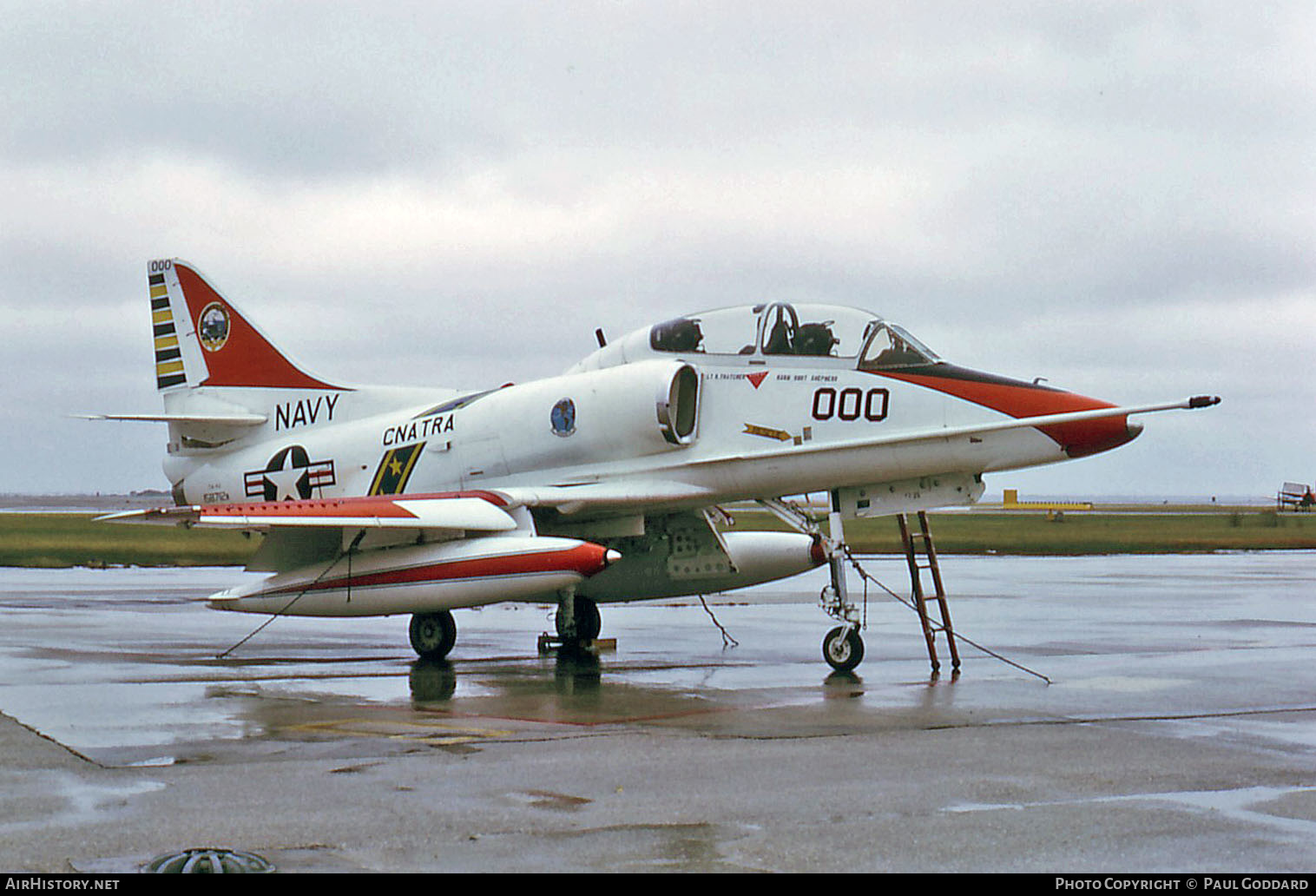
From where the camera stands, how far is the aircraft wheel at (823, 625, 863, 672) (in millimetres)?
12656

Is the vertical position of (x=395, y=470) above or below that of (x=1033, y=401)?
below

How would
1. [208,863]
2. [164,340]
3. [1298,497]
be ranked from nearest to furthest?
[208,863] < [164,340] < [1298,497]

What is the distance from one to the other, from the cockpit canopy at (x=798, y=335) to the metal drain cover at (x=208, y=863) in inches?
334

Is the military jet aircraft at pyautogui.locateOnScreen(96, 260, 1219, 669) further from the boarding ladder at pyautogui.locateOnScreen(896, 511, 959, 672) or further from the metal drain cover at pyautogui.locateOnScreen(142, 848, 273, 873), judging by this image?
the metal drain cover at pyautogui.locateOnScreen(142, 848, 273, 873)

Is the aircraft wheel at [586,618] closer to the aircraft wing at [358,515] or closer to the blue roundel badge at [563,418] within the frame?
the blue roundel badge at [563,418]

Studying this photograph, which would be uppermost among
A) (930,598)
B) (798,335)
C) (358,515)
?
(798,335)

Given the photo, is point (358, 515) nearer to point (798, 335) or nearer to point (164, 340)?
point (798, 335)

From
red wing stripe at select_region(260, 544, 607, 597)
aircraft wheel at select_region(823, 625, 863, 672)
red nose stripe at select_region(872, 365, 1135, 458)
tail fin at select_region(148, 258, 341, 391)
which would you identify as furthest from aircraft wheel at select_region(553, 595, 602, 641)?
red nose stripe at select_region(872, 365, 1135, 458)

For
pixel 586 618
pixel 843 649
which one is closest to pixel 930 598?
pixel 843 649

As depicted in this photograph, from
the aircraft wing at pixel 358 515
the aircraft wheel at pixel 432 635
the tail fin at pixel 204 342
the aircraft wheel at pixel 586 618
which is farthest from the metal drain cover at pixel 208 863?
the tail fin at pixel 204 342

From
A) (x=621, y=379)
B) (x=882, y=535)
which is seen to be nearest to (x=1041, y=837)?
(x=621, y=379)

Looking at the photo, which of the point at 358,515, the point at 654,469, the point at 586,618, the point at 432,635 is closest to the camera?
the point at 358,515

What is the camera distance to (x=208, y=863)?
17.7 feet

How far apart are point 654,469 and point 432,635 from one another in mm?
2732
